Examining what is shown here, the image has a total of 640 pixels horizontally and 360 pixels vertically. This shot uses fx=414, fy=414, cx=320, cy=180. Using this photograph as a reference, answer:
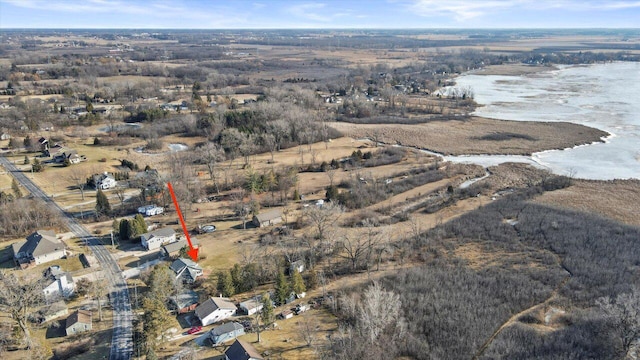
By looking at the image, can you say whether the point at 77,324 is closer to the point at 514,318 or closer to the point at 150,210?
the point at 150,210

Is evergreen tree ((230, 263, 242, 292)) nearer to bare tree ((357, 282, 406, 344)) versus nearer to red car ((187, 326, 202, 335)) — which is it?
red car ((187, 326, 202, 335))

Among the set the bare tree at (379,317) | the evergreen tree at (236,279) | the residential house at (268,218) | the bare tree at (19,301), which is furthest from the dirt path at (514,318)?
the bare tree at (19,301)

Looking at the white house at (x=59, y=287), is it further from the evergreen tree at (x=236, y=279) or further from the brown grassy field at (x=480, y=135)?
the brown grassy field at (x=480, y=135)

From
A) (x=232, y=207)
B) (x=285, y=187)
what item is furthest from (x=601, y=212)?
(x=232, y=207)

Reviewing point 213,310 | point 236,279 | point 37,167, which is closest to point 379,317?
point 213,310

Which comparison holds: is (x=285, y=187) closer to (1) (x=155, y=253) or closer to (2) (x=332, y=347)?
(1) (x=155, y=253)
